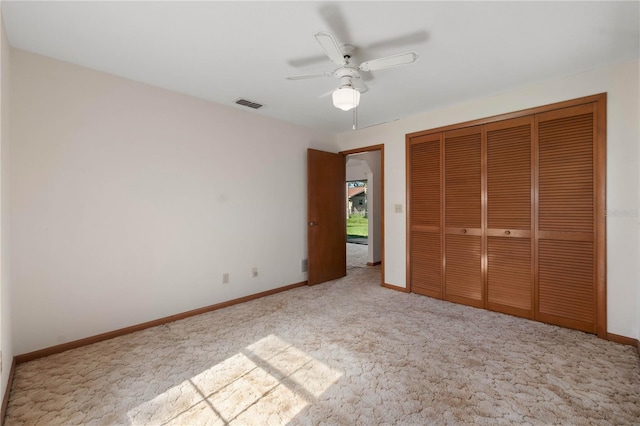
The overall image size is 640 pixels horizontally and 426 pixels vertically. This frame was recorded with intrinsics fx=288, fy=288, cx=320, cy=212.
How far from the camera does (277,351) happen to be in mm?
2469

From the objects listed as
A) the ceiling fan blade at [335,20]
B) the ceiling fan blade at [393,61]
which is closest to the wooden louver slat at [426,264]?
the ceiling fan blade at [393,61]

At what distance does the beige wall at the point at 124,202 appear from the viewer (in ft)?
7.61

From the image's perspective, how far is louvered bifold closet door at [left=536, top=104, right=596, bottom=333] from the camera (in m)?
2.72

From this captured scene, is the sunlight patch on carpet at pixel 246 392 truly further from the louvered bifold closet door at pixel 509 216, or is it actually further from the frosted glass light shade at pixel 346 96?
the louvered bifold closet door at pixel 509 216

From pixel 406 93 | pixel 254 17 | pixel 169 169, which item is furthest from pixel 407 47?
pixel 169 169

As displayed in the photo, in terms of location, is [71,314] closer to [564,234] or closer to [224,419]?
[224,419]

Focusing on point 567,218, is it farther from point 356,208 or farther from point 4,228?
point 356,208

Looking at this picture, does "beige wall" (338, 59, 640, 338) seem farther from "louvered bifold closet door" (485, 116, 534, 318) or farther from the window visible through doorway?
the window visible through doorway

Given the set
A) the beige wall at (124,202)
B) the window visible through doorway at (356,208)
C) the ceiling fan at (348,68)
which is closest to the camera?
the ceiling fan at (348,68)

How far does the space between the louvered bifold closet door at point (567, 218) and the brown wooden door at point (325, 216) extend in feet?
8.76

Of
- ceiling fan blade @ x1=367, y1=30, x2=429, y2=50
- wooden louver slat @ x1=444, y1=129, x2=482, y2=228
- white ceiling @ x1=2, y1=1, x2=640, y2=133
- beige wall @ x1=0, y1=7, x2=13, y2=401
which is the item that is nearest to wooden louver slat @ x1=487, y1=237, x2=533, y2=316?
wooden louver slat @ x1=444, y1=129, x2=482, y2=228

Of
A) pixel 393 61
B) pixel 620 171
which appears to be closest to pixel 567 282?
pixel 620 171

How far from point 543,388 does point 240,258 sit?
3.14 meters

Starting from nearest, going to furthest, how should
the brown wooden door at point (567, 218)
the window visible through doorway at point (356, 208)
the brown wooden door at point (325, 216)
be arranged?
the brown wooden door at point (567, 218)
the brown wooden door at point (325, 216)
the window visible through doorway at point (356, 208)
